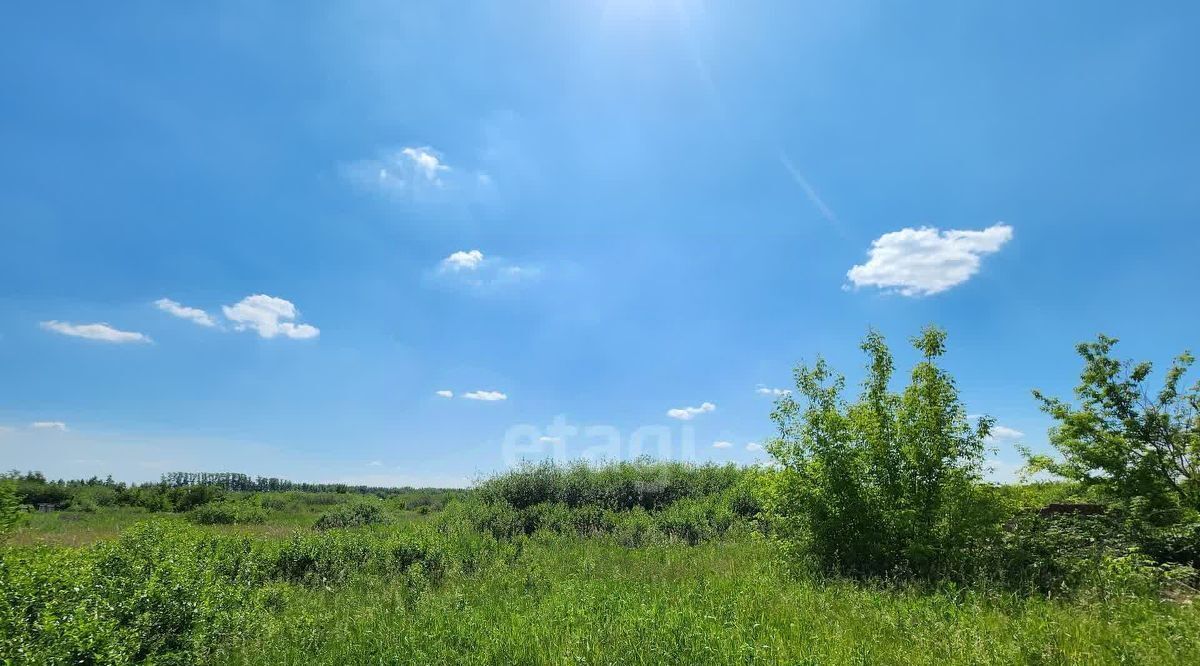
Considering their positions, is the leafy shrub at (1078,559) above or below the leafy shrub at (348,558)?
above

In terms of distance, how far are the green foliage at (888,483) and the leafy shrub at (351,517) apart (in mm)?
20347

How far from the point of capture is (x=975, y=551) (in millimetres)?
9695

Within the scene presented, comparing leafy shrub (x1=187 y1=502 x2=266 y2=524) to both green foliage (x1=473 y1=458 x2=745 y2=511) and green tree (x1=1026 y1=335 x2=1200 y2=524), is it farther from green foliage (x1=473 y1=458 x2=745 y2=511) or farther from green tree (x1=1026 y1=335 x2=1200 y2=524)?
green tree (x1=1026 y1=335 x2=1200 y2=524)

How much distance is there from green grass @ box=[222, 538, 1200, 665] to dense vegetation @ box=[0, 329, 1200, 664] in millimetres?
40

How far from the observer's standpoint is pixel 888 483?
32.8 ft

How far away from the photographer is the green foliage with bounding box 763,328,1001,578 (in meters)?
9.49

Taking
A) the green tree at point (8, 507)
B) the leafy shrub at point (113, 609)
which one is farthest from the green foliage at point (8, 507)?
the leafy shrub at point (113, 609)

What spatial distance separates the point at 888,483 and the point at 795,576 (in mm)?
2384

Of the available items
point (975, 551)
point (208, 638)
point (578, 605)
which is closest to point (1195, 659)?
point (975, 551)

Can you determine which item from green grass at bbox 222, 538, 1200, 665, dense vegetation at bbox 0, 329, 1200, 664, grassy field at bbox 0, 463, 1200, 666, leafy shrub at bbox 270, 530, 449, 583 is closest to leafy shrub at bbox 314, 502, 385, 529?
dense vegetation at bbox 0, 329, 1200, 664

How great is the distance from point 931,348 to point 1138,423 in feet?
11.4

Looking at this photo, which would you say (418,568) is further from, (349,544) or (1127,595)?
(1127,595)

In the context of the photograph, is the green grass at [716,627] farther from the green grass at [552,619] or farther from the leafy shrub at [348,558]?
the leafy shrub at [348,558]

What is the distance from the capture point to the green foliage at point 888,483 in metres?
9.49
